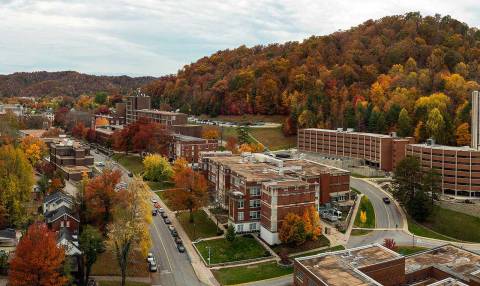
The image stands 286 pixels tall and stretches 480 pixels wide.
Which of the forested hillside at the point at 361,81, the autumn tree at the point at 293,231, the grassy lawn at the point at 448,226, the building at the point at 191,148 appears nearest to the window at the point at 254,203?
the autumn tree at the point at 293,231

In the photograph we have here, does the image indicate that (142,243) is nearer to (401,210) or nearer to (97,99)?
(401,210)

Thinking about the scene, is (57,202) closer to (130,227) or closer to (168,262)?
(168,262)

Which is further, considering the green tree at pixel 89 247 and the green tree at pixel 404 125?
the green tree at pixel 404 125

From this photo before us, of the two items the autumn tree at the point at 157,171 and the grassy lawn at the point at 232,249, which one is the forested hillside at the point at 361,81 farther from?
the grassy lawn at the point at 232,249

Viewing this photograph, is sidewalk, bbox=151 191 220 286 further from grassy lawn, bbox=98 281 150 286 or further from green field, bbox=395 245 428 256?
green field, bbox=395 245 428 256

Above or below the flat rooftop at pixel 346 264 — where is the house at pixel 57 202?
above

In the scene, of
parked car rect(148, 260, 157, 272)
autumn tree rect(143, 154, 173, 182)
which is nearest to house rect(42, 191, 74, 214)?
parked car rect(148, 260, 157, 272)

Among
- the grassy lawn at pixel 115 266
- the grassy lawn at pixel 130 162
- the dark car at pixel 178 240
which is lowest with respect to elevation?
the grassy lawn at pixel 115 266

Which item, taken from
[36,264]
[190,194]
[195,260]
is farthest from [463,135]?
[36,264]
